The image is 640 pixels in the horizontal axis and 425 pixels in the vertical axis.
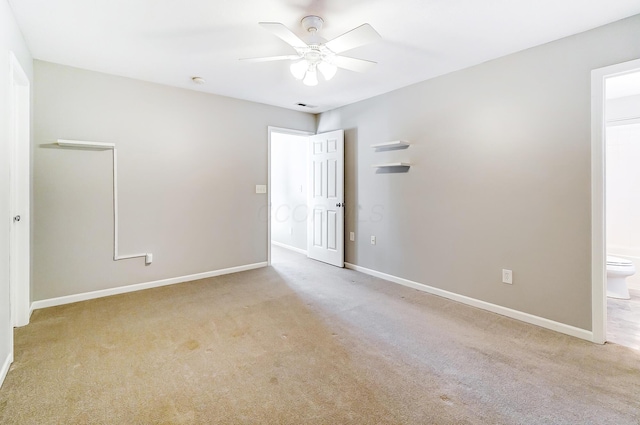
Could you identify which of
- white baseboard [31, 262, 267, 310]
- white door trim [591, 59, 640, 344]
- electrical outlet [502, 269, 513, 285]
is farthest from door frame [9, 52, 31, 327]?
white door trim [591, 59, 640, 344]

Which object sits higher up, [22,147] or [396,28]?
[396,28]

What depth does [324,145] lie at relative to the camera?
4.77 metres

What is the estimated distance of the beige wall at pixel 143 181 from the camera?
305cm

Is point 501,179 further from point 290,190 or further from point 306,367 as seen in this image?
point 290,190

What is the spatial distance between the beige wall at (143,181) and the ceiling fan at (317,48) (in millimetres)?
1946

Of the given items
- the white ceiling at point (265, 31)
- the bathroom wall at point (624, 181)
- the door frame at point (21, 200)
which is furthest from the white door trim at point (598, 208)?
the door frame at point (21, 200)

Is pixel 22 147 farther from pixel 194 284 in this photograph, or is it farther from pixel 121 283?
pixel 194 284

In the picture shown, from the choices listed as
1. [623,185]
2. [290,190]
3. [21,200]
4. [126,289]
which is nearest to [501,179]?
[623,185]

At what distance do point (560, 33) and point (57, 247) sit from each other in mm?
4905

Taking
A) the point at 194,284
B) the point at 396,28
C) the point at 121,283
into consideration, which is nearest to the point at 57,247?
the point at 121,283

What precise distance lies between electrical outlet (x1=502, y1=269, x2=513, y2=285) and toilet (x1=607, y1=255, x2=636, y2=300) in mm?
1320

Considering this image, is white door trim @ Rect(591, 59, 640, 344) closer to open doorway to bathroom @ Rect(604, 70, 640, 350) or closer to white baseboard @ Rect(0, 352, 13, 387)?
open doorway to bathroom @ Rect(604, 70, 640, 350)

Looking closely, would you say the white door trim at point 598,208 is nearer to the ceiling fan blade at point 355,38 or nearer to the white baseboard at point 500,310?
the white baseboard at point 500,310

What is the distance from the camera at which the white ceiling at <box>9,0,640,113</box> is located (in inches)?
81.9
